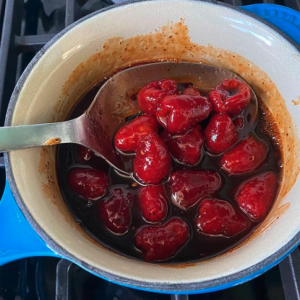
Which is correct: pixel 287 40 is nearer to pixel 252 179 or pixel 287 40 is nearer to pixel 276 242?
pixel 252 179

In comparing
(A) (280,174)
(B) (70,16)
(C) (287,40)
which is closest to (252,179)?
(A) (280,174)

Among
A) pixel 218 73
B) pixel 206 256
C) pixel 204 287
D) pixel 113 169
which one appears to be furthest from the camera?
pixel 218 73

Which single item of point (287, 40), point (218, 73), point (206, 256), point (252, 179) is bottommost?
point (206, 256)

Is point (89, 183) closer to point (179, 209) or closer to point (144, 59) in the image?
point (179, 209)

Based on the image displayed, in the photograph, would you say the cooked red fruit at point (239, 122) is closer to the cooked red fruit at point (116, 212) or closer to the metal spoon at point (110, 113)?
the metal spoon at point (110, 113)

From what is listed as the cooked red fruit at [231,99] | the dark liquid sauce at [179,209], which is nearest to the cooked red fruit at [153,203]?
the dark liquid sauce at [179,209]

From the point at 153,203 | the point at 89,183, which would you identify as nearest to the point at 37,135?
the point at 89,183
